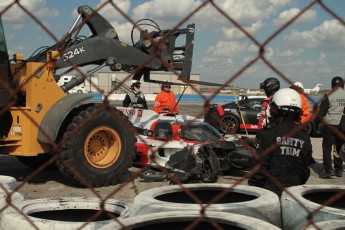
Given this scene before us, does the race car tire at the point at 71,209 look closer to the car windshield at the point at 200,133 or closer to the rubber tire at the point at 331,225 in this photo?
the rubber tire at the point at 331,225

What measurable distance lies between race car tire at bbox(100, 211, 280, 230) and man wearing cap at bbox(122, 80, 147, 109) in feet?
26.6

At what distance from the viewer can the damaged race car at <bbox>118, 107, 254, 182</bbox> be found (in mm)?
7090

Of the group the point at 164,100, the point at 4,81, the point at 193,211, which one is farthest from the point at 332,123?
the point at 193,211

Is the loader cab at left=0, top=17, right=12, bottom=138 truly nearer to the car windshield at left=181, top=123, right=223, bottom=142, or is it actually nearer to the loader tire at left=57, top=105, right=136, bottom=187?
the loader tire at left=57, top=105, right=136, bottom=187

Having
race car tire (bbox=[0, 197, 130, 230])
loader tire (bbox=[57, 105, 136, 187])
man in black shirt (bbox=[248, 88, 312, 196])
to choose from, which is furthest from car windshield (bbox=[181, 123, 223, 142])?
race car tire (bbox=[0, 197, 130, 230])

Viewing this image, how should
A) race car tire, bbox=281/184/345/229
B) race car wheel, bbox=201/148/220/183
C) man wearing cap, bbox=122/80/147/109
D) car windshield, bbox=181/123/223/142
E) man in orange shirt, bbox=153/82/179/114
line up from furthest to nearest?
man in orange shirt, bbox=153/82/179/114 → man wearing cap, bbox=122/80/147/109 → car windshield, bbox=181/123/223/142 → race car wheel, bbox=201/148/220/183 → race car tire, bbox=281/184/345/229

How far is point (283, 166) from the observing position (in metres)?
4.09

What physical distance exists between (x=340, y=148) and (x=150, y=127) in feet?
11.2

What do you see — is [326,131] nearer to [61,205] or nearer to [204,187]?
[204,187]

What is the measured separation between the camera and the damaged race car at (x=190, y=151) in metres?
7.09

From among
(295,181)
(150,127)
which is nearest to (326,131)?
(150,127)

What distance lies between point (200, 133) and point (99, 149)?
184 cm

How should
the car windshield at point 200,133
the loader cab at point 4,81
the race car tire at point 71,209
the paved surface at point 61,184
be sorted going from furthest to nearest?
the car windshield at point 200,133, the loader cab at point 4,81, the paved surface at point 61,184, the race car tire at point 71,209

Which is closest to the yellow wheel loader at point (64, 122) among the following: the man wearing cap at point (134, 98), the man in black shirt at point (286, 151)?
the man in black shirt at point (286, 151)
